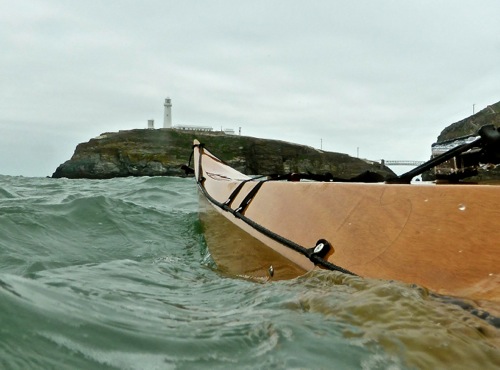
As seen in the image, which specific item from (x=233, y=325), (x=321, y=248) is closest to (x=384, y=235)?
(x=321, y=248)

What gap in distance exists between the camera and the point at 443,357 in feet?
4.03

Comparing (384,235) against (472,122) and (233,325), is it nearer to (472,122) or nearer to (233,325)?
(233,325)

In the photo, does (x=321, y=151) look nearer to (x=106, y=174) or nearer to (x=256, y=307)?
(x=106, y=174)

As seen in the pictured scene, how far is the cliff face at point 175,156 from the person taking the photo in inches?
1924

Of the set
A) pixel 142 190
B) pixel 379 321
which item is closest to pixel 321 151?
pixel 142 190

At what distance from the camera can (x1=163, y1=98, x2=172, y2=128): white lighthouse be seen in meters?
59.3

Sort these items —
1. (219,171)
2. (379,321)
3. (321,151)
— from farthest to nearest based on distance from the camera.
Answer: (321,151) < (219,171) < (379,321)

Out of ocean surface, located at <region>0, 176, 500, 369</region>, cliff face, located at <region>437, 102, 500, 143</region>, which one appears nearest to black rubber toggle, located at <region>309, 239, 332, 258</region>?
ocean surface, located at <region>0, 176, 500, 369</region>

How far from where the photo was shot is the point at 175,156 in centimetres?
4997

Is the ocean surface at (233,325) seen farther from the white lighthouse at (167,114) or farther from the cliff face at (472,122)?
the white lighthouse at (167,114)

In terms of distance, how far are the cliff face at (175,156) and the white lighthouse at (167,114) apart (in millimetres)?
5051

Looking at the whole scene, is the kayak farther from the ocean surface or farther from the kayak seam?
the ocean surface

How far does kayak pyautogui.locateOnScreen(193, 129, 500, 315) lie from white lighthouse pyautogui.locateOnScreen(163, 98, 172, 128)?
57534 millimetres

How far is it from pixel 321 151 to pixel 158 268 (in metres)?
52.1
